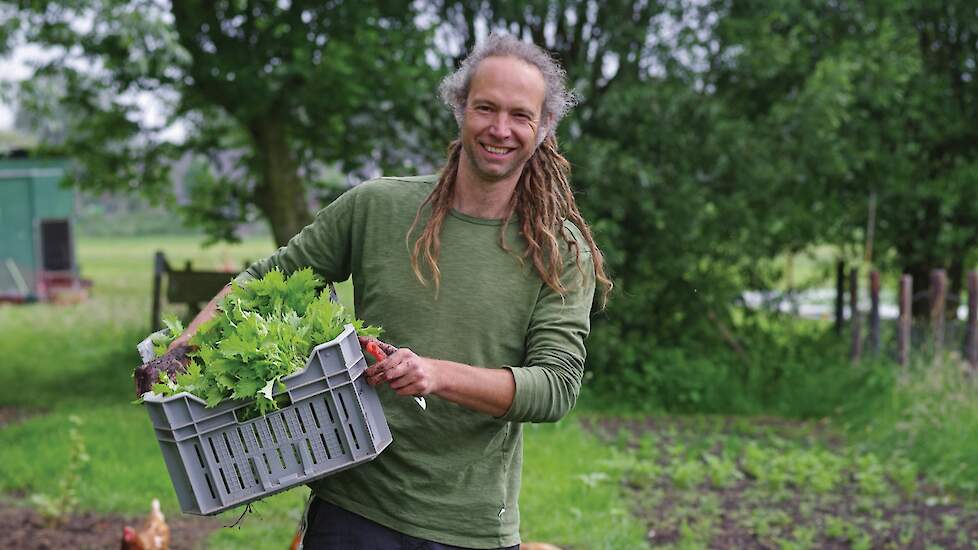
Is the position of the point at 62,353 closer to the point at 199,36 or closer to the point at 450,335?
the point at 199,36

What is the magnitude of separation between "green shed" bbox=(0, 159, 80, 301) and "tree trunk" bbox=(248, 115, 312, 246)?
11.7 meters

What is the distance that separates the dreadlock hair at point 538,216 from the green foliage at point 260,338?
0.29 m

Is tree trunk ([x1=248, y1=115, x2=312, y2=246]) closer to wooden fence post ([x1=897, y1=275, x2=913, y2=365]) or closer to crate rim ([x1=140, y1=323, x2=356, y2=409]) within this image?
wooden fence post ([x1=897, y1=275, x2=913, y2=365])

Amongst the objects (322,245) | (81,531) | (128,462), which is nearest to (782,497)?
(81,531)

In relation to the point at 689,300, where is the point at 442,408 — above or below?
above

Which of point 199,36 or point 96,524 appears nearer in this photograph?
point 96,524

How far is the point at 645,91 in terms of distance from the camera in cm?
1127

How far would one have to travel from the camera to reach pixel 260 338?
8.50 ft

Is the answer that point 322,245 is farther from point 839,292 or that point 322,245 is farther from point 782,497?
point 839,292

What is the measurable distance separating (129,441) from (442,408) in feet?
20.6

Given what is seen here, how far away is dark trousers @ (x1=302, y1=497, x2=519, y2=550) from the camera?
286 cm

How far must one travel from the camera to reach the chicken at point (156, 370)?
265cm

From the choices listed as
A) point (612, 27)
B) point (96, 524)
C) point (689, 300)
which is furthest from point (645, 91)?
point (96, 524)

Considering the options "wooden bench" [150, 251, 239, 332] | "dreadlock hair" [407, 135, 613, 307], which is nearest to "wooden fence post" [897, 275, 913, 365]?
"wooden bench" [150, 251, 239, 332]
